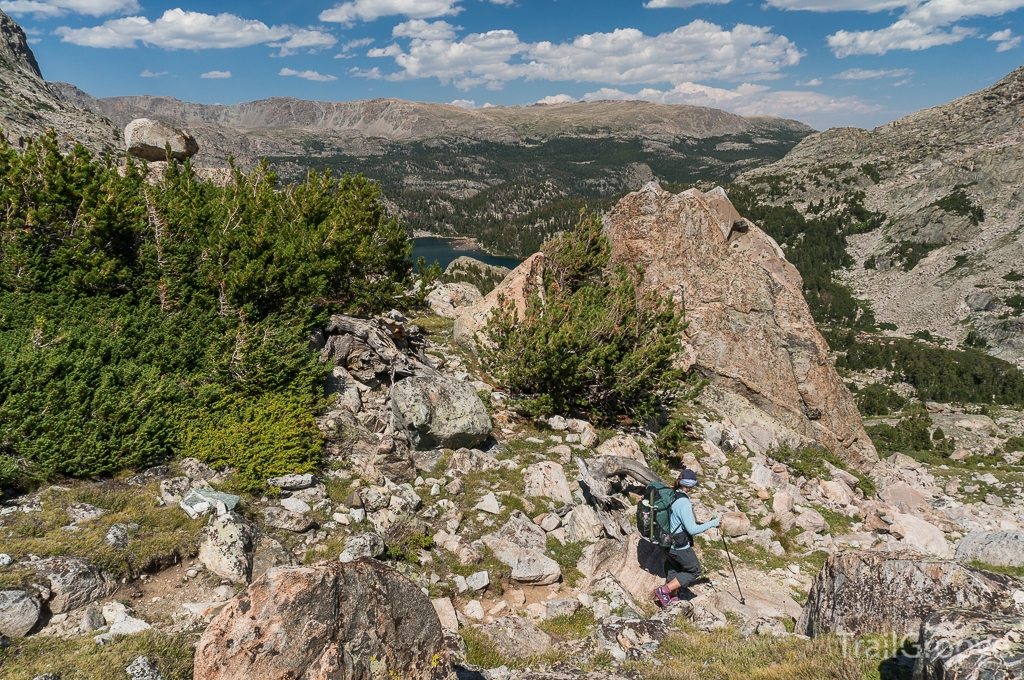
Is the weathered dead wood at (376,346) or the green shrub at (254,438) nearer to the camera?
the green shrub at (254,438)

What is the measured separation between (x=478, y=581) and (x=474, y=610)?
1.73ft

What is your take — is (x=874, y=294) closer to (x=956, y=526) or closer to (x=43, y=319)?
(x=956, y=526)

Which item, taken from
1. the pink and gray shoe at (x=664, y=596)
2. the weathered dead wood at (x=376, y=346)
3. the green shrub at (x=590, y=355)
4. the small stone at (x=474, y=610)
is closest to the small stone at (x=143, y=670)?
the small stone at (x=474, y=610)

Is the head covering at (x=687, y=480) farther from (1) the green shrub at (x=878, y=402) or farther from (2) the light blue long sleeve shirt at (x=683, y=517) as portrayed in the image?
(1) the green shrub at (x=878, y=402)

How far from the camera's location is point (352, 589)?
4816mm

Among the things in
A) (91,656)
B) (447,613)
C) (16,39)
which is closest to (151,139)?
(91,656)

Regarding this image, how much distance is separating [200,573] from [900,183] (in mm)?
176389

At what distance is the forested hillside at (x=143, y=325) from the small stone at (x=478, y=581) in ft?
12.2

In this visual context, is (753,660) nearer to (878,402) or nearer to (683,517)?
(683,517)

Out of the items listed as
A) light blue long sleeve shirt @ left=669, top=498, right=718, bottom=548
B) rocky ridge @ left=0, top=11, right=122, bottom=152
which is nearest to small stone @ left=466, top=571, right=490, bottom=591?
light blue long sleeve shirt @ left=669, top=498, right=718, bottom=548

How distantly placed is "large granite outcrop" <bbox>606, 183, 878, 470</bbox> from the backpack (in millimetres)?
11073

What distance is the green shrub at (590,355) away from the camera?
46.6ft

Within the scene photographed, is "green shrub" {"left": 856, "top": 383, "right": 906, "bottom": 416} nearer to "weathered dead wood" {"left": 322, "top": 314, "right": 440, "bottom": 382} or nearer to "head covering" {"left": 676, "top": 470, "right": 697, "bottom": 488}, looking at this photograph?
"head covering" {"left": 676, "top": 470, "right": 697, "bottom": 488}

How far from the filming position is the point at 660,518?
850 cm
